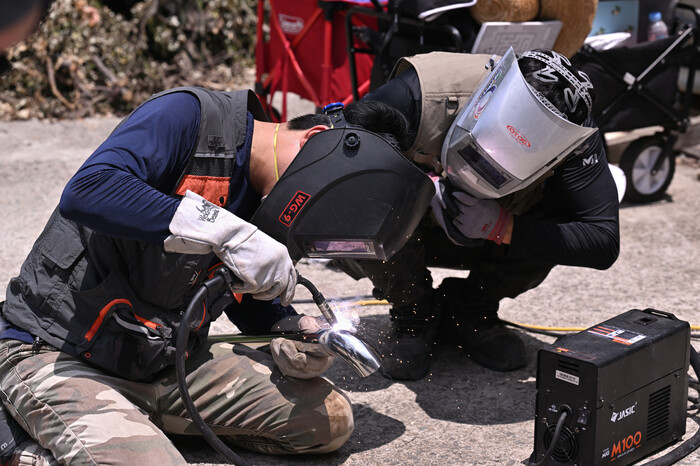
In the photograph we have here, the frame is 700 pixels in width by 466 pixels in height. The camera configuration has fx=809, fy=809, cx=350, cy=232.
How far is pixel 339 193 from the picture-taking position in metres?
2.07

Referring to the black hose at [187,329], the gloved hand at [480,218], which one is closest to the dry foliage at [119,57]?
the gloved hand at [480,218]

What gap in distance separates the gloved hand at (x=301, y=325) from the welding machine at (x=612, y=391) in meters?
0.67

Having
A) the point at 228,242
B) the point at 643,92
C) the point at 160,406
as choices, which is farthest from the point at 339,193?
the point at 643,92

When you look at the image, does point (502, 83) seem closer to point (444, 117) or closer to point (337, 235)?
point (444, 117)

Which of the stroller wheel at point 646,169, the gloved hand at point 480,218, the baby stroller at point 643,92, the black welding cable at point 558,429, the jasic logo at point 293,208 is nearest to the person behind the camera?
the jasic logo at point 293,208

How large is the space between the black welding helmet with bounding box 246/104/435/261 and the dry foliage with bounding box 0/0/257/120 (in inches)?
201

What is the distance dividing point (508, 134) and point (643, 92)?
2.80 meters

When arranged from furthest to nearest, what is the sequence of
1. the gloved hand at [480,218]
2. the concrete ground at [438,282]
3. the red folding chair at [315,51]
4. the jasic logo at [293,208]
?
the red folding chair at [315,51], the gloved hand at [480,218], the concrete ground at [438,282], the jasic logo at [293,208]

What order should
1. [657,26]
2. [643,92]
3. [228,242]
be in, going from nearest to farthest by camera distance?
[228,242]
[643,92]
[657,26]

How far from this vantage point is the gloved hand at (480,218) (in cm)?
263

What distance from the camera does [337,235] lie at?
6.86 feet

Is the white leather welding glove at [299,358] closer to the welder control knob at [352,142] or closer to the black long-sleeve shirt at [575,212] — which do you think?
the welder control knob at [352,142]

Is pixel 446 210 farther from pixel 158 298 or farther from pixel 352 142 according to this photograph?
pixel 158 298

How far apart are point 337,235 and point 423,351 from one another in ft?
3.38
